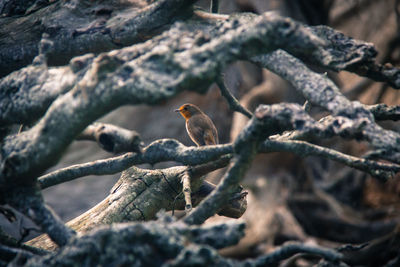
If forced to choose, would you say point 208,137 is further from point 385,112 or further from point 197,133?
point 385,112

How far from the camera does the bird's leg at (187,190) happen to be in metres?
2.39

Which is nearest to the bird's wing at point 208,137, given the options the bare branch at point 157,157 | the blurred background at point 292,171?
the bare branch at point 157,157

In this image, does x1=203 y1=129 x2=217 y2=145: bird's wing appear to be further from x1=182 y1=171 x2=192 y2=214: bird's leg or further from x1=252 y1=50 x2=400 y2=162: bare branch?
x1=252 y1=50 x2=400 y2=162: bare branch

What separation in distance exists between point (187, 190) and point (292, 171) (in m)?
6.85

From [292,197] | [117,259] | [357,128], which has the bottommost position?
[292,197]

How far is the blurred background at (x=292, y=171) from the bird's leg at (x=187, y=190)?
16.0 feet

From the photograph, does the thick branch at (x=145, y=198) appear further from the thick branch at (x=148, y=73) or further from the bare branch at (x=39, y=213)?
the thick branch at (x=148, y=73)

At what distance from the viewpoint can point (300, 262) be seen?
772 cm

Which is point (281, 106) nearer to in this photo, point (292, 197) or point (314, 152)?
point (314, 152)

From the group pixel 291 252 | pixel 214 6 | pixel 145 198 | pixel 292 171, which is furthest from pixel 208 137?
pixel 292 171

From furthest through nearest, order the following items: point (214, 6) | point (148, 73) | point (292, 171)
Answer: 1. point (292, 171)
2. point (214, 6)
3. point (148, 73)

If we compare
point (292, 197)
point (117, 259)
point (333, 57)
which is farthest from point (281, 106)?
point (292, 197)

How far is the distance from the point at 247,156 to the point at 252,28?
2.04 feet

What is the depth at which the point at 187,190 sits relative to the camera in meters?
2.52
